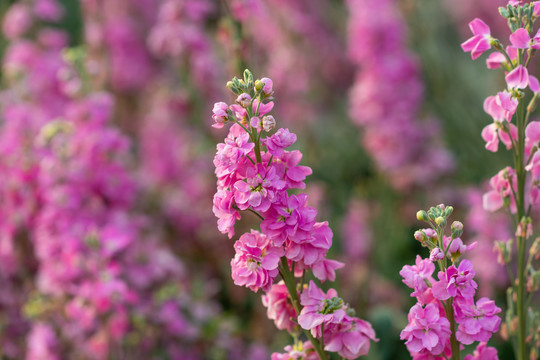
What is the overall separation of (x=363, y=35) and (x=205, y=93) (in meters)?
0.77

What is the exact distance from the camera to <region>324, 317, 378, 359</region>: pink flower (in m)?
0.91

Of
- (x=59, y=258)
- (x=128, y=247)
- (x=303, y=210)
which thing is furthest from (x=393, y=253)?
(x=303, y=210)

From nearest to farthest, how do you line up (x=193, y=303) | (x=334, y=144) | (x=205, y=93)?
Answer: (x=193, y=303)
(x=205, y=93)
(x=334, y=144)

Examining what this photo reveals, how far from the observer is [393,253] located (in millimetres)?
→ 2691

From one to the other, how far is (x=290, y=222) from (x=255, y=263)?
0.27ft

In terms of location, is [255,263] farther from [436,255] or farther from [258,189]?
[436,255]

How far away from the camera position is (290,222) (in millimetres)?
847

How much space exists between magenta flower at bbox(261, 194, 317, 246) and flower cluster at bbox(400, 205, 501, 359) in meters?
0.15

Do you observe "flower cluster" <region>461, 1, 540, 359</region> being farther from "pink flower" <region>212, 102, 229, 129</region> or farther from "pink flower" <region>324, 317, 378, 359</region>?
"pink flower" <region>212, 102, 229, 129</region>

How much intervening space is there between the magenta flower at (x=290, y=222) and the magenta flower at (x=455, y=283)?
191 millimetres

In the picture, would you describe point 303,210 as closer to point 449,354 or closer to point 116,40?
point 449,354

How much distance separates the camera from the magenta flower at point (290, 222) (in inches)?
33.5

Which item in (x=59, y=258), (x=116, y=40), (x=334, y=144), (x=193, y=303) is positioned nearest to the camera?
(x=59, y=258)

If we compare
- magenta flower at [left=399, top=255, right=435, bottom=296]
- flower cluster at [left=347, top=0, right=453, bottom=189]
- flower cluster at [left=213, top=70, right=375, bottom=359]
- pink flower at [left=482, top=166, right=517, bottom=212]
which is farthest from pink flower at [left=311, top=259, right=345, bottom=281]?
flower cluster at [left=347, top=0, right=453, bottom=189]
